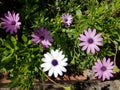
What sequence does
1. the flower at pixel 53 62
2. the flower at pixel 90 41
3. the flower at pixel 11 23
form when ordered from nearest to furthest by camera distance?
the flower at pixel 53 62
the flower at pixel 90 41
the flower at pixel 11 23

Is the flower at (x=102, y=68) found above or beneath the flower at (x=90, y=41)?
beneath

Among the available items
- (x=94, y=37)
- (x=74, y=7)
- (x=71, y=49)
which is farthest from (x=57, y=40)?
(x=74, y=7)

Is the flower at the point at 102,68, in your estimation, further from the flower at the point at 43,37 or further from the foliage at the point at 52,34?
the flower at the point at 43,37

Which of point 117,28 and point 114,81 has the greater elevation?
point 117,28

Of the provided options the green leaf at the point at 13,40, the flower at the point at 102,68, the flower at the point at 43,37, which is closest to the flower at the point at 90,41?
the flower at the point at 102,68

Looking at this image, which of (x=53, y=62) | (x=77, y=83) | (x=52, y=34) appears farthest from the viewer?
(x=77, y=83)

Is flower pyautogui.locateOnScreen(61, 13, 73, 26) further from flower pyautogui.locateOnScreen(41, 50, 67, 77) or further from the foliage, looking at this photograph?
flower pyautogui.locateOnScreen(41, 50, 67, 77)

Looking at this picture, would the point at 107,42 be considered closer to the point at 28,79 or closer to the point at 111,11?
the point at 111,11

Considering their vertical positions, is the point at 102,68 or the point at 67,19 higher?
the point at 67,19

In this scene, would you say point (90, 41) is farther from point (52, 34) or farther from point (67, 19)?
point (67, 19)

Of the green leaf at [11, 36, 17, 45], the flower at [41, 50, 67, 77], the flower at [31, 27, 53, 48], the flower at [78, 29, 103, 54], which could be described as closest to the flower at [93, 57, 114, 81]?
the flower at [78, 29, 103, 54]

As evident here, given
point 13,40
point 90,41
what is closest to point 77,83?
point 90,41
